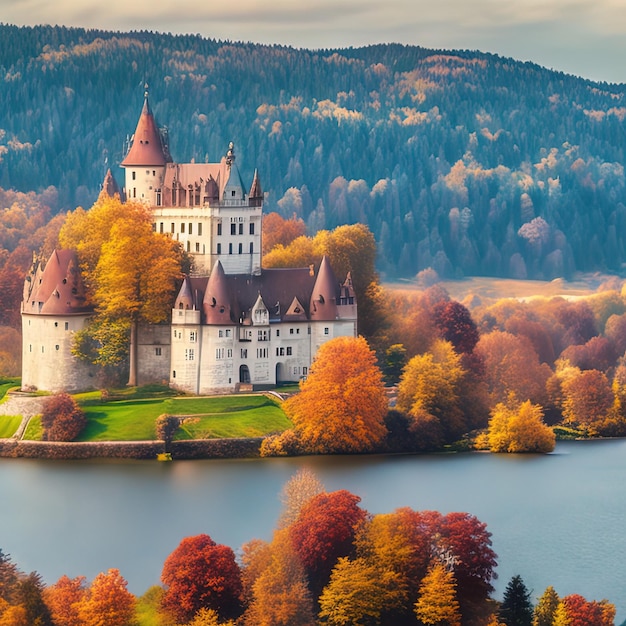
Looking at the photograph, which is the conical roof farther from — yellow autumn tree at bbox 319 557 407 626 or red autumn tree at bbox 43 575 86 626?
red autumn tree at bbox 43 575 86 626

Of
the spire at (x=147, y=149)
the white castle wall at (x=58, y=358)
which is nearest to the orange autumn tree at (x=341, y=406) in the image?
the white castle wall at (x=58, y=358)

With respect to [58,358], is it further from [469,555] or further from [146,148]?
[469,555]

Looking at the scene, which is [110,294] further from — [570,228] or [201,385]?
[570,228]

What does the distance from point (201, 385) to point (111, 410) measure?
2964 mm

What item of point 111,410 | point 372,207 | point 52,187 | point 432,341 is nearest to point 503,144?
point 372,207

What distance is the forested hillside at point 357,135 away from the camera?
11181cm

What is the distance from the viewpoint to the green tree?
6575cm

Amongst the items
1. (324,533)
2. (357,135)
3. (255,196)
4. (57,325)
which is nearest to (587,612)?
(324,533)

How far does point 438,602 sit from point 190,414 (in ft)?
58.8

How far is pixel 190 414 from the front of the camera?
83000 mm

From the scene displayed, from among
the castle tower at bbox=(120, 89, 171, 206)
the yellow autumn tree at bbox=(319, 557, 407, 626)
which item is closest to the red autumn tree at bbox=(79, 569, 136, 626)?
the yellow autumn tree at bbox=(319, 557, 407, 626)

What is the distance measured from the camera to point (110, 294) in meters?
84.9

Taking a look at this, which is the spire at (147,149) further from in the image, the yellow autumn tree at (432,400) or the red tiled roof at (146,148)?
the yellow autumn tree at (432,400)

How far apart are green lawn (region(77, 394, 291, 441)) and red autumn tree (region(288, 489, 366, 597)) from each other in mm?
12756
